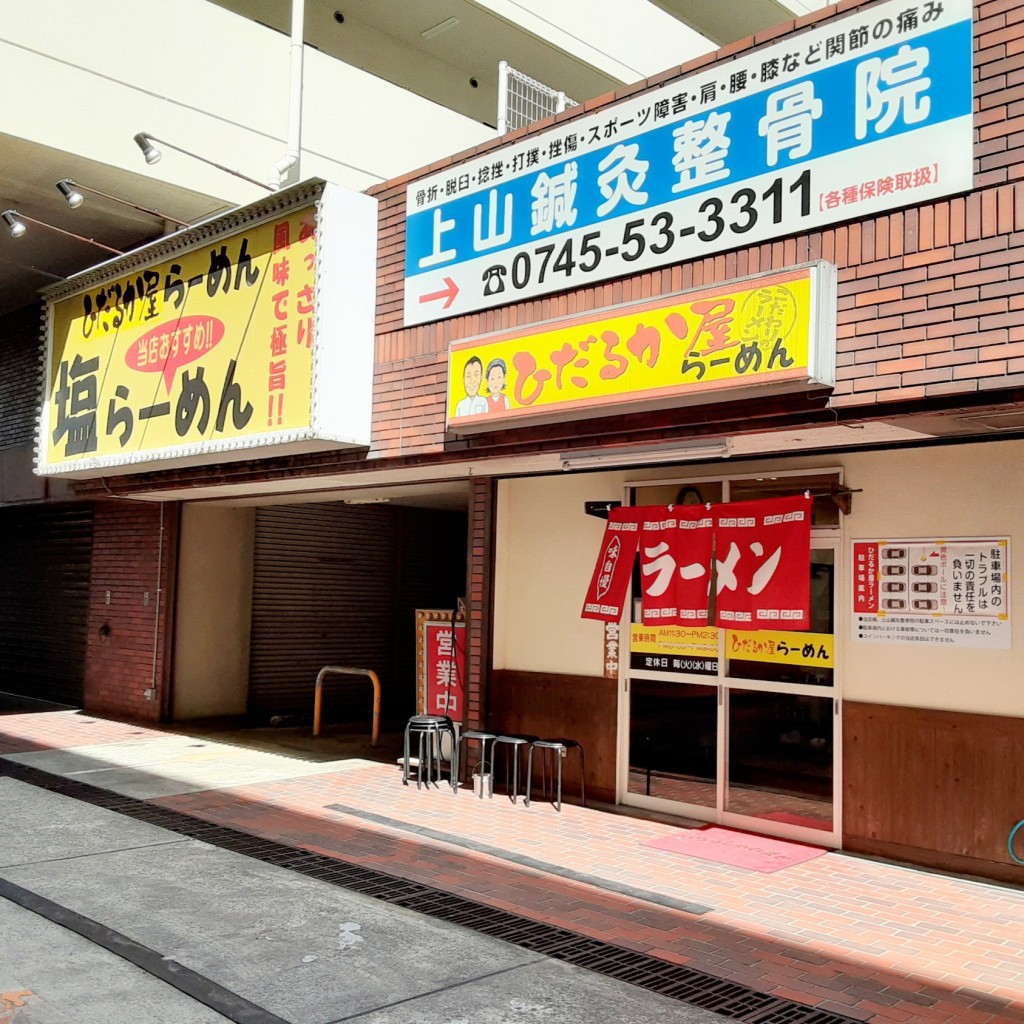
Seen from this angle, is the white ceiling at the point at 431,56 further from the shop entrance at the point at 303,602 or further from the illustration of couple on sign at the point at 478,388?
the illustration of couple on sign at the point at 478,388

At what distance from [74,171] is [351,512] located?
6.50 m

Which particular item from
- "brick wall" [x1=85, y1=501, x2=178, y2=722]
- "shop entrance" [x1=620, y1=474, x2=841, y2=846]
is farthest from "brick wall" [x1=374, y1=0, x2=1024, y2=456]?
"brick wall" [x1=85, y1=501, x2=178, y2=722]

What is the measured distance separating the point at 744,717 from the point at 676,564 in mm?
1375

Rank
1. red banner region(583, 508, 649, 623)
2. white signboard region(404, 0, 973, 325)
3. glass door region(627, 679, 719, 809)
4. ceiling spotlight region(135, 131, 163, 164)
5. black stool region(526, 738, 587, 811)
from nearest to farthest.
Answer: white signboard region(404, 0, 973, 325) < glass door region(627, 679, 719, 809) < red banner region(583, 508, 649, 623) < black stool region(526, 738, 587, 811) < ceiling spotlight region(135, 131, 163, 164)

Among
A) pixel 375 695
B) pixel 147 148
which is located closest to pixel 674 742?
pixel 375 695

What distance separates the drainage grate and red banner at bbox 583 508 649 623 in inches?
118

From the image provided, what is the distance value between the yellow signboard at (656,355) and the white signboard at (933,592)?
6.50 feet

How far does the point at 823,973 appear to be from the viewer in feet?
17.4

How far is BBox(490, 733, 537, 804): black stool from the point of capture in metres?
9.27

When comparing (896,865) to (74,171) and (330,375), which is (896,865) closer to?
(330,375)

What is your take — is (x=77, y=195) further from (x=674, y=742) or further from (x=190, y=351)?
(x=674, y=742)

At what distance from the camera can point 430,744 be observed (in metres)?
10.2

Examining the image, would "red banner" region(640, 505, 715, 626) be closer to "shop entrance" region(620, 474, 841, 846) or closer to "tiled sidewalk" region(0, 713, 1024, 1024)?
"shop entrance" region(620, 474, 841, 846)

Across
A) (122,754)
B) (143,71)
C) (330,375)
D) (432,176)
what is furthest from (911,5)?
(122,754)
